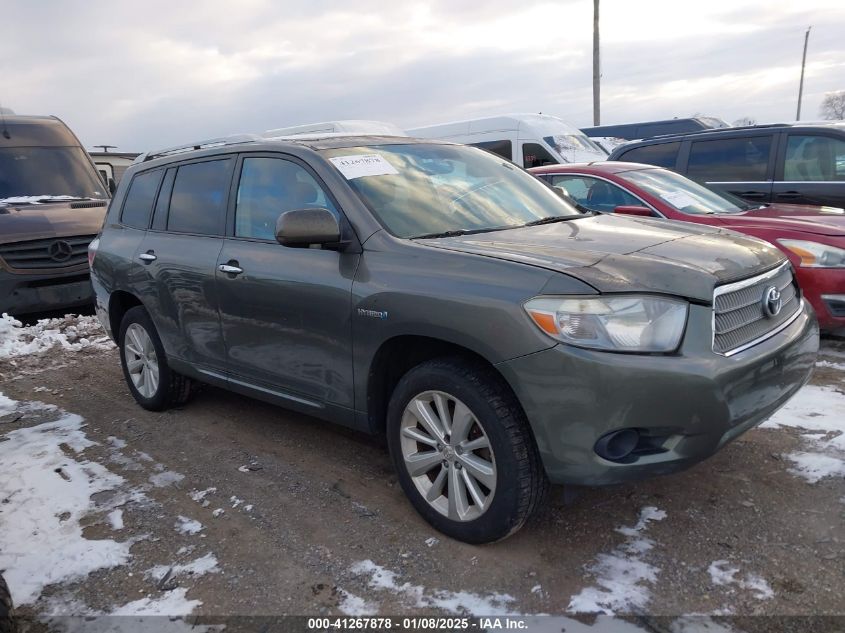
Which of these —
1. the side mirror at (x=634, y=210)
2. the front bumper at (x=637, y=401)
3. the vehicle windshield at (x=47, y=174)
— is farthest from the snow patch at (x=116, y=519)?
the vehicle windshield at (x=47, y=174)

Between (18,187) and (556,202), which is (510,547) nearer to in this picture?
(556,202)

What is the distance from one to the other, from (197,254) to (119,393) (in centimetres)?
203

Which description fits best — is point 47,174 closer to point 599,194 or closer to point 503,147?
point 599,194

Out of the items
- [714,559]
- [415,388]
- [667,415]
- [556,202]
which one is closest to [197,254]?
[415,388]

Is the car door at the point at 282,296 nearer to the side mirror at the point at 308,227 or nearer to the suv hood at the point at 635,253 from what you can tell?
the side mirror at the point at 308,227

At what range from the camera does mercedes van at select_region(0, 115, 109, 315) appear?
7.71 m

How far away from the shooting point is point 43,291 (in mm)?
7832

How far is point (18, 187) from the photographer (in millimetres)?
8523

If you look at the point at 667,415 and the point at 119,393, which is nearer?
the point at 667,415

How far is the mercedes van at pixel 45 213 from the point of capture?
7.71 m

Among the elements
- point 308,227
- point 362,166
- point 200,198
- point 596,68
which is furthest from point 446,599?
point 596,68

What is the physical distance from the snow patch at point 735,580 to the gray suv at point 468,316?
49 centimetres

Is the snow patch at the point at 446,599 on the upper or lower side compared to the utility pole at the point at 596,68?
lower

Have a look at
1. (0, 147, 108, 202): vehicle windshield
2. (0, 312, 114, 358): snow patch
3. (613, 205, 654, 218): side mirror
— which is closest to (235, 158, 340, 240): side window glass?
(613, 205, 654, 218): side mirror
